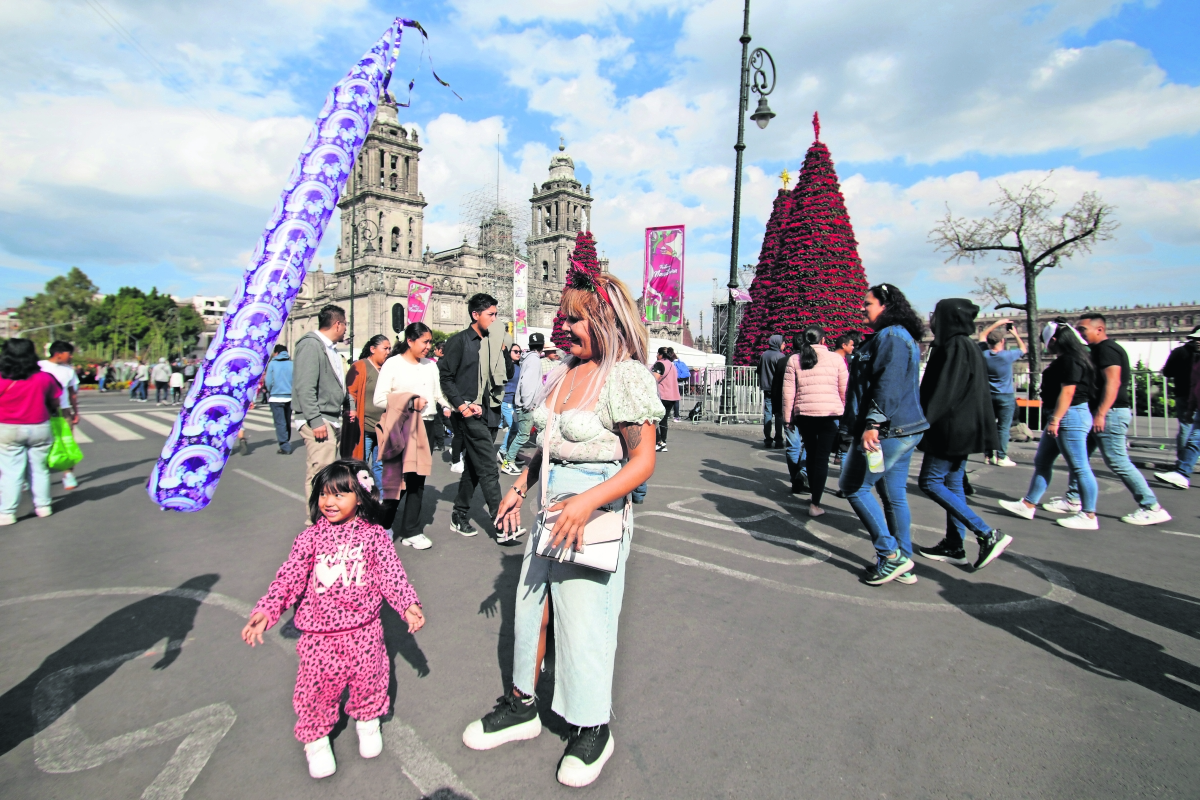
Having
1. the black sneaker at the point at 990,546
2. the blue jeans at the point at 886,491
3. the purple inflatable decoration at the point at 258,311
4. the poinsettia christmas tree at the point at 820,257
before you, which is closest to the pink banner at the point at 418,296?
the poinsettia christmas tree at the point at 820,257

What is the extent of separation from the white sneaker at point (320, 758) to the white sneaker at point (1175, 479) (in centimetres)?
953

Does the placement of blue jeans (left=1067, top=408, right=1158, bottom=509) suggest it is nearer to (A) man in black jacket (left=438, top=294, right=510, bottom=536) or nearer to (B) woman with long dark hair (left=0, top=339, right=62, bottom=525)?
(A) man in black jacket (left=438, top=294, right=510, bottom=536)

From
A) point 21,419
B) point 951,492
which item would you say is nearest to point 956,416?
point 951,492

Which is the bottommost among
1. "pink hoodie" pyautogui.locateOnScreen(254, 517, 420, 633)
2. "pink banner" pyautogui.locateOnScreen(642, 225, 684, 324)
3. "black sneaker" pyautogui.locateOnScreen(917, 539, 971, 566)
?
"black sneaker" pyautogui.locateOnScreen(917, 539, 971, 566)

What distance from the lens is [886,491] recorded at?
444 centimetres

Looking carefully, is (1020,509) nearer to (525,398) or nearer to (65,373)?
(525,398)

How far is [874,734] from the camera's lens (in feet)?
8.47

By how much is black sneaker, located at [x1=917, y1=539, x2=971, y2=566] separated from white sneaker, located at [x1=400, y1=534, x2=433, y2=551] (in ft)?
13.5

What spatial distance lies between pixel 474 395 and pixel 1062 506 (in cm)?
620

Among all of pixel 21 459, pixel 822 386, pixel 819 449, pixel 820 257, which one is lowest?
pixel 21 459

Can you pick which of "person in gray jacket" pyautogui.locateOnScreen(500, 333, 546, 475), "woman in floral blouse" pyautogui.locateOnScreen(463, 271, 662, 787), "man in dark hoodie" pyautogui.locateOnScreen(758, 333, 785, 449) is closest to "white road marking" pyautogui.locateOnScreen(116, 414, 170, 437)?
"person in gray jacket" pyautogui.locateOnScreen(500, 333, 546, 475)

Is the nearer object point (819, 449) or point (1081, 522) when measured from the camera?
point (1081, 522)

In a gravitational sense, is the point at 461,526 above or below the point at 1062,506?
below

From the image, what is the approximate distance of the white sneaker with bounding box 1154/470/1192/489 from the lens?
7.41 meters
